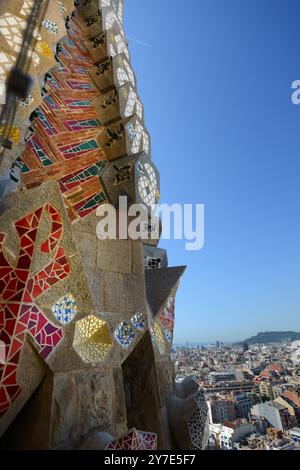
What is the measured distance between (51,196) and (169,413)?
2.18m

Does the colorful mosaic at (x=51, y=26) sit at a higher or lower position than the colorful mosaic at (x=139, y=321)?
higher

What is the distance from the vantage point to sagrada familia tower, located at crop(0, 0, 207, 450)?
5.77 ft

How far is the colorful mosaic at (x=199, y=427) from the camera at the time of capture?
8.61 feet

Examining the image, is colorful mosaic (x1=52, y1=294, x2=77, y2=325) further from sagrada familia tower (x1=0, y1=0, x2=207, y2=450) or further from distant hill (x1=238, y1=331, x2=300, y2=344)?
distant hill (x1=238, y1=331, x2=300, y2=344)

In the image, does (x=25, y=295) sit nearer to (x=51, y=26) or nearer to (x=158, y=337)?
(x=158, y=337)

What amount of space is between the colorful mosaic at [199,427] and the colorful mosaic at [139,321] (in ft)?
2.94

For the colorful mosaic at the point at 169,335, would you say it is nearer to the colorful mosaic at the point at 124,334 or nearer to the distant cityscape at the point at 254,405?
the colorful mosaic at the point at 124,334

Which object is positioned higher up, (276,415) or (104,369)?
(104,369)

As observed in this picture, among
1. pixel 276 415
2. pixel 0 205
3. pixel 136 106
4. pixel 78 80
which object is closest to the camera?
pixel 0 205

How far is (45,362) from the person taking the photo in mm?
1827

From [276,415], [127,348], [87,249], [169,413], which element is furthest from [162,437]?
[276,415]

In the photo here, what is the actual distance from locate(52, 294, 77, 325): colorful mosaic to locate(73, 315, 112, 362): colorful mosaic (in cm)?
10

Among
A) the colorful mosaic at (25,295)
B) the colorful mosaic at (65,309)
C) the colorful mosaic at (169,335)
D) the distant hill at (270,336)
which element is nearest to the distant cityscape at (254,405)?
the colorful mosaic at (169,335)

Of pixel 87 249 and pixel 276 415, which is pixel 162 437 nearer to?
pixel 87 249
